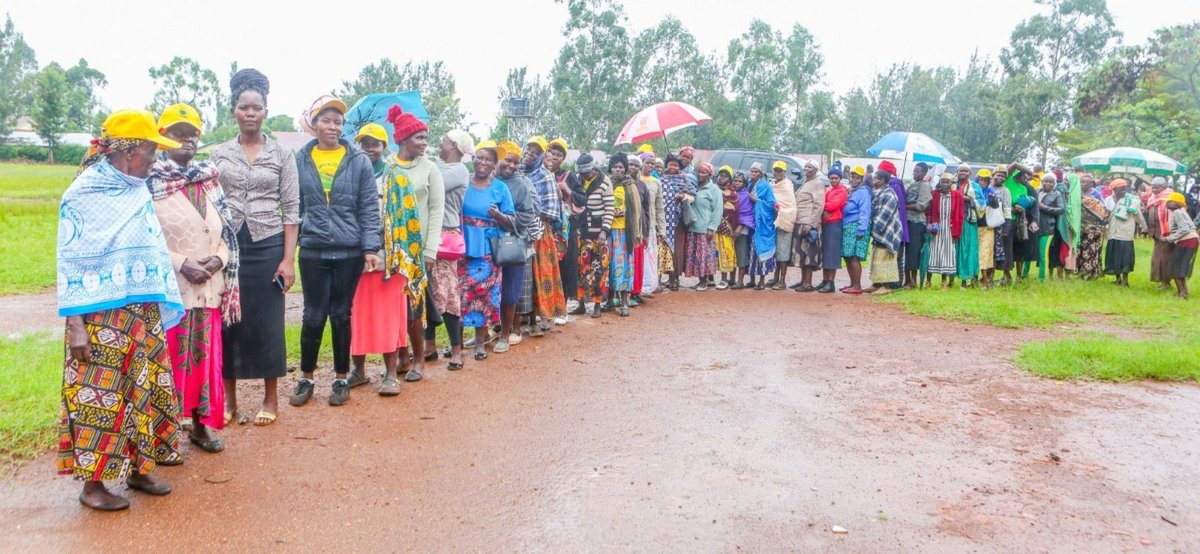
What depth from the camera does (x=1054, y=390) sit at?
5.66 m

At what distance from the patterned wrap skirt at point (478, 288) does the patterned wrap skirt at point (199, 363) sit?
228 cm

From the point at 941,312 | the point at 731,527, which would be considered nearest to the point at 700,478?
the point at 731,527

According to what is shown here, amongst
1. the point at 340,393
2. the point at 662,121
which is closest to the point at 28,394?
the point at 340,393

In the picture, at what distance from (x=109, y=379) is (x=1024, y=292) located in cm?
1032

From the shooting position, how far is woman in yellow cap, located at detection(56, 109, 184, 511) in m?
3.24

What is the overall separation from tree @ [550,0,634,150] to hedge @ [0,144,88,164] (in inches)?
1193

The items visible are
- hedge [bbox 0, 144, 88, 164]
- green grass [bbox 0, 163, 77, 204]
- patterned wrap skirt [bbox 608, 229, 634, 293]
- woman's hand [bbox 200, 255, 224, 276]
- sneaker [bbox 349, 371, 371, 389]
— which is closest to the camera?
woman's hand [bbox 200, 255, 224, 276]

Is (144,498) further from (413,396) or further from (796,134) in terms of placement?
(796,134)

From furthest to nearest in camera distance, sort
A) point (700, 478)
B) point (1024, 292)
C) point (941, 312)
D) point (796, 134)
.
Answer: point (796, 134), point (1024, 292), point (941, 312), point (700, 478)

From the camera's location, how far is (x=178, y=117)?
3996 mm

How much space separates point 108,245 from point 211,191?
826 mm

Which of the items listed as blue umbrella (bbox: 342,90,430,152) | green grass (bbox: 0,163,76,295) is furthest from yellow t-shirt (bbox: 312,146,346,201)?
green grass (bbox: 0,163,76,295)

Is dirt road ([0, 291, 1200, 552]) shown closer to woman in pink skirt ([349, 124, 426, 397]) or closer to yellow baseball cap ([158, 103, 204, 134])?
woman in pink skirt ([349, 124, 426, 397])

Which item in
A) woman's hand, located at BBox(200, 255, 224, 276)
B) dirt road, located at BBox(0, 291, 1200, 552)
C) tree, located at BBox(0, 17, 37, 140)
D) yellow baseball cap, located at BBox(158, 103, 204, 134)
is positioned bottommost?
dirt road, located at BBox(0, 291, 1200, 552)
